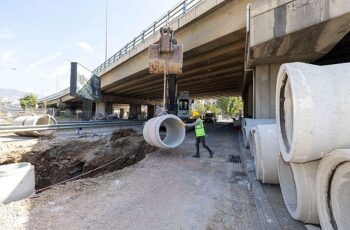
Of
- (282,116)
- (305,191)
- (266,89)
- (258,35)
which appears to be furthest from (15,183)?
(266,89)

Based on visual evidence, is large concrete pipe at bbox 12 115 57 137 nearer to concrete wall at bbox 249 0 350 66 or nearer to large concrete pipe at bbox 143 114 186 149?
large concrete pipe at bbox 143 114 186 149

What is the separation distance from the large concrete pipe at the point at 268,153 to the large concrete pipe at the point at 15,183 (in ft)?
17.2

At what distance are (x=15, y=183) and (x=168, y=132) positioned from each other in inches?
261

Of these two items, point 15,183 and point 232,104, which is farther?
point 232,104

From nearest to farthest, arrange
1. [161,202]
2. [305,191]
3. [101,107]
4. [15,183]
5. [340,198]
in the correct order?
1. [340,198]
2. [305,191]
3. [161,202]
4. [15,183]
5. [101,107]

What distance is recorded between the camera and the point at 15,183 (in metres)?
6.07

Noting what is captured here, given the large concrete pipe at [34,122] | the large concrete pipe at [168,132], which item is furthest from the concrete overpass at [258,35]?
the large concrete pipe at [34,122]

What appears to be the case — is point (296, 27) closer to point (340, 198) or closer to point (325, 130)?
point (325, 130)

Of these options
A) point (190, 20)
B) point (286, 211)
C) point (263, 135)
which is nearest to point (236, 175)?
point (263, 135)

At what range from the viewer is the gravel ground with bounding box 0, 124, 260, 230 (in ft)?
14.5

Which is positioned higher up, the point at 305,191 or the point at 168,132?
the point at 168,132

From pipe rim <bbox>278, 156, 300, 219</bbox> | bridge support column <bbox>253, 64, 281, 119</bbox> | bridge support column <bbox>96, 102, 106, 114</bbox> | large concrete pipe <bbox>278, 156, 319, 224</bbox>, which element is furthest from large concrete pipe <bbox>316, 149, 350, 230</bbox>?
bridge support column <bbox>96, 102, 106, 114</bbox>

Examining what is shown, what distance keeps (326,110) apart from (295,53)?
7738mm

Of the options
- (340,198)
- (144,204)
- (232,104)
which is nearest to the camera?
(340,198)
